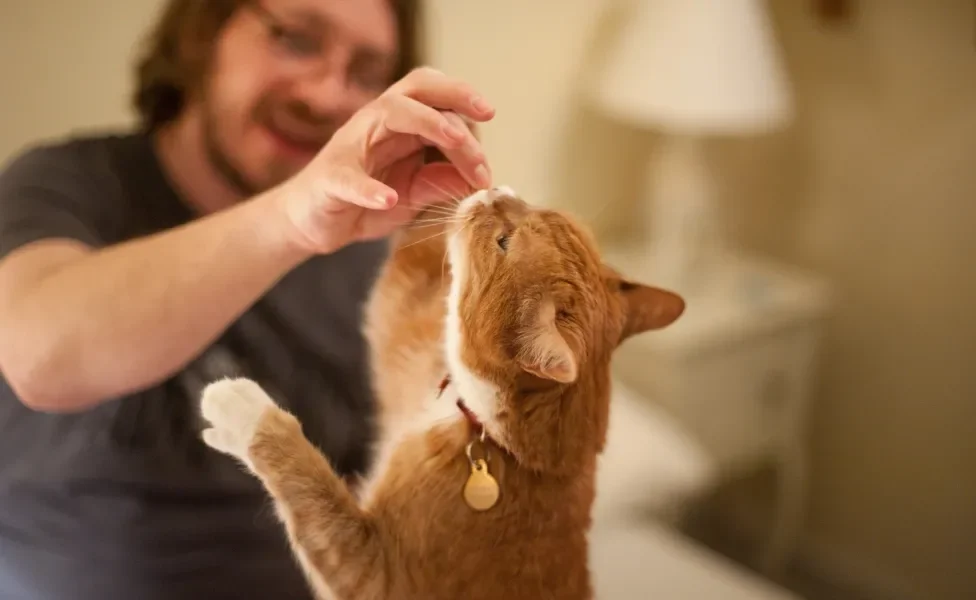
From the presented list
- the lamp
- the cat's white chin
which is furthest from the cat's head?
the lamp

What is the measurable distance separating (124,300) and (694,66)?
3.39 ft

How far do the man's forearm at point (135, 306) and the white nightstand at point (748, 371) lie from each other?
→ 2.02ft

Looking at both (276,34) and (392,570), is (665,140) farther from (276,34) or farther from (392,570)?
(392,570)

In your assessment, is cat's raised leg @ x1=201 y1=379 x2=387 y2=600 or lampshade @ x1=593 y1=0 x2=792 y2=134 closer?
cat's raised leg @ x1=201 y1=379 x2=387 y2=600

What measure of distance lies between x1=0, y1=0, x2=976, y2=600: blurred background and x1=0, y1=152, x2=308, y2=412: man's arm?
0.48 m

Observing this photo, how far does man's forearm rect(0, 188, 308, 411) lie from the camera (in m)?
0.57

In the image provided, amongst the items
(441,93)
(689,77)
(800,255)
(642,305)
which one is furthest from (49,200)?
(800,255)

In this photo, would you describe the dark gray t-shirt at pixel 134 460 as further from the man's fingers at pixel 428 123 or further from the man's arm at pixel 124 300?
the man's fingers at pixel 428 123

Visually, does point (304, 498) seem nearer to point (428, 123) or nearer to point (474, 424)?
point (474, 424)

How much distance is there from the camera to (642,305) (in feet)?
2.21

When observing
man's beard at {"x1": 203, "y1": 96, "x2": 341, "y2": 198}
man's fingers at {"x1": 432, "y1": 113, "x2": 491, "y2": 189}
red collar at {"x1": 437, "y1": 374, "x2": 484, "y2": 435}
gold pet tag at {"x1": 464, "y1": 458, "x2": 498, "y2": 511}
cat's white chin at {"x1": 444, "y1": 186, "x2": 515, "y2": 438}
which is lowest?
gold pet tag at {"x1": 464, "y1": 458, "x2": 498, "y2": 511}

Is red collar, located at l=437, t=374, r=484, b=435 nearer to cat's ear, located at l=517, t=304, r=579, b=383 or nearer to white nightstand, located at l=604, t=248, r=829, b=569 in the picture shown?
cat's ear, located at l=517, t=304, r=579, b=383

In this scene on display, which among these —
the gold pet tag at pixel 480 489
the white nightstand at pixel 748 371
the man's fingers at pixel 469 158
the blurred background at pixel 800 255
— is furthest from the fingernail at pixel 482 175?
the white nightstand at pixel 748 371

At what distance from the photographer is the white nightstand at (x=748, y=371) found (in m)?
1.20
